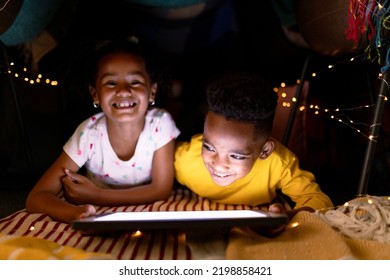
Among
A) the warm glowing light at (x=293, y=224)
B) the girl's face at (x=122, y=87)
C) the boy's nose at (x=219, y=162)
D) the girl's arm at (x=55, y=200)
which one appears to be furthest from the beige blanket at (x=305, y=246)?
the girl's face at (x=122, y=87)

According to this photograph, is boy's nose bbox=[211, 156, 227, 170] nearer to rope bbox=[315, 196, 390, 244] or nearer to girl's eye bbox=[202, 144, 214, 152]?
girl's eye bbox=[202, 144, 214, 152]

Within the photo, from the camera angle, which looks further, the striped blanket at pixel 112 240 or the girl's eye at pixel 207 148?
the girl's eye at pixel 207 148

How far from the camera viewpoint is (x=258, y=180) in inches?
36.4

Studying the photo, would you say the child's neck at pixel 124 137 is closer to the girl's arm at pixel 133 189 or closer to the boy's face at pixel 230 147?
the girl's arm at pixel 133 189

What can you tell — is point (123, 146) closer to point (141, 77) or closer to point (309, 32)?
point (141, 77)

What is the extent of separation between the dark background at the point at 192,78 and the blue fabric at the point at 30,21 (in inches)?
3.2

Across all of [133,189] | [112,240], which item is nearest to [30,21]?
[133,189]

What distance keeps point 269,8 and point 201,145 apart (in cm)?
57

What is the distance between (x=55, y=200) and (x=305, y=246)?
0.51 metres

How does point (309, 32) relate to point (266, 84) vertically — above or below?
above

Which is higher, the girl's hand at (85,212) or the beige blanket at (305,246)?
the girl's hand at (85,212)

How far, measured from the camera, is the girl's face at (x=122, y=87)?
938 millimetres

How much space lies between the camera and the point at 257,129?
2.77ft
